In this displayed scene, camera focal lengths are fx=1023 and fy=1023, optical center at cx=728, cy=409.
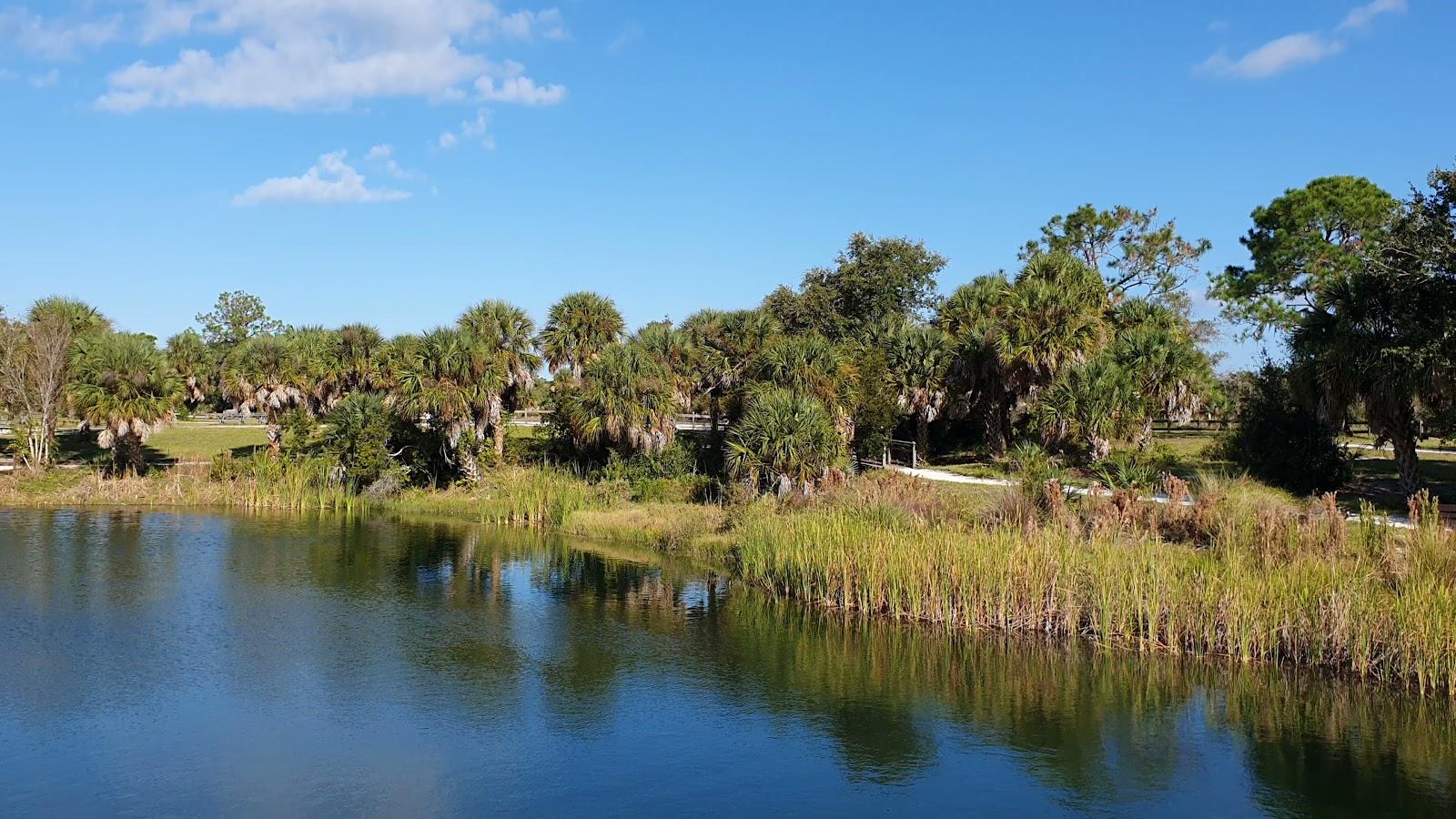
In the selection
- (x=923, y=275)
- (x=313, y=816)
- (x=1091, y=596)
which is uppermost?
(x=923, y=275)

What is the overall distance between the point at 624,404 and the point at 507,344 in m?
7.32

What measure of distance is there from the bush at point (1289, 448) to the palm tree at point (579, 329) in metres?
27.2

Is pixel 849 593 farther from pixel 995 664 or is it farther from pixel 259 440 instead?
pixel 259 440

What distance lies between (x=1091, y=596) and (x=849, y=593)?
528cm

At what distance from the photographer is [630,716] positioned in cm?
1661

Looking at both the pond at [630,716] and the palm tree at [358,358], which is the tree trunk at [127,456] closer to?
the palm tree at [358,358]

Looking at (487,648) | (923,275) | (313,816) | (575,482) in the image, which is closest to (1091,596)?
(487,648)

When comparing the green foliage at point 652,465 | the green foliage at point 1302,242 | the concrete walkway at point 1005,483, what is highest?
the green foliage at point 1302,242

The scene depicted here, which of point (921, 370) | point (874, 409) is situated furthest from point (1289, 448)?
point (874, 409)

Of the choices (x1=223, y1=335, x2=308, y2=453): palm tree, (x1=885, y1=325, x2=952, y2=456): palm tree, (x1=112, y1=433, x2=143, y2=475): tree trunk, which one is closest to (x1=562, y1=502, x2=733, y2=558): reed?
(x1=885, y1=325, x2=952, y2=456): palm tree

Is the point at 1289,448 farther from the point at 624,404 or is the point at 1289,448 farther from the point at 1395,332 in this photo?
the point at 624,404

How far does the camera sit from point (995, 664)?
62.6 feet

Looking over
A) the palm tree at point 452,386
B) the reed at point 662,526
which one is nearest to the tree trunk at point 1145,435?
the reed at point 662,526

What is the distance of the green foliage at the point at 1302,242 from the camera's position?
56.4 meters
